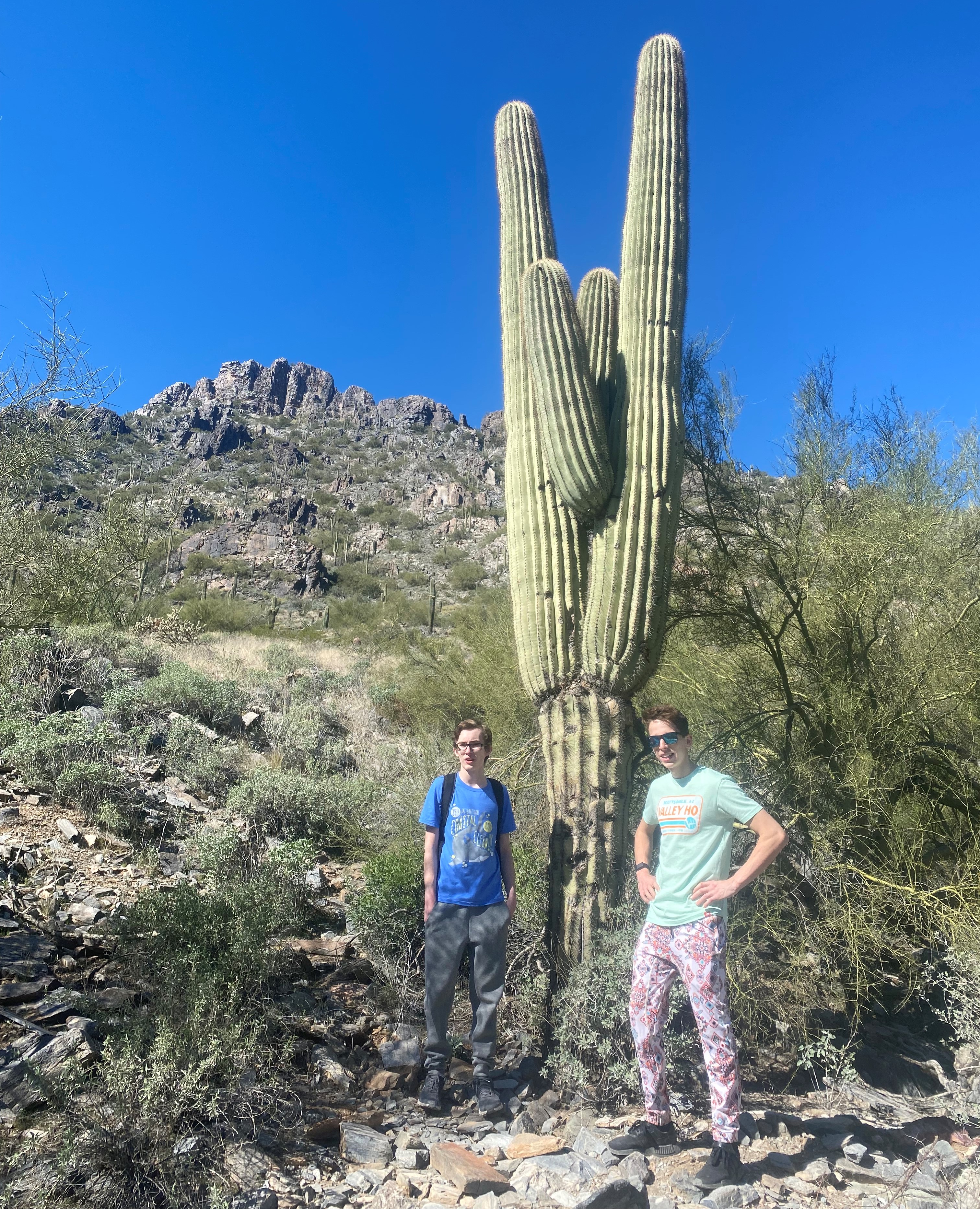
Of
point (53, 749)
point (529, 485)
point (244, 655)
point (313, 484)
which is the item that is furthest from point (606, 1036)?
point (313, 484)

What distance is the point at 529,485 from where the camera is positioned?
4156 millimetres

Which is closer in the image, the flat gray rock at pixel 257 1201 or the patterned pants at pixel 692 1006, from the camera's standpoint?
the flat gray rock at pixel 257 1201

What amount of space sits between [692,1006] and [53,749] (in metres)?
5.02

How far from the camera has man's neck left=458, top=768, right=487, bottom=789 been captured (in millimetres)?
3340

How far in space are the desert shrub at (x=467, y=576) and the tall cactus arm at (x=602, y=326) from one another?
24654 mm

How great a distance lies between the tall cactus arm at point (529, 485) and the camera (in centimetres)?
391

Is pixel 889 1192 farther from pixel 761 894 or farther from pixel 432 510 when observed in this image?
pixel 432 510

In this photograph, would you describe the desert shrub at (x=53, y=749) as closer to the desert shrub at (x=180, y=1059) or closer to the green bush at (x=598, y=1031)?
the desert shrub at (x=180, y=1059)

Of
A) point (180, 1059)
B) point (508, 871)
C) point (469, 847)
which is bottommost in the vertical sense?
point (180, 1059)

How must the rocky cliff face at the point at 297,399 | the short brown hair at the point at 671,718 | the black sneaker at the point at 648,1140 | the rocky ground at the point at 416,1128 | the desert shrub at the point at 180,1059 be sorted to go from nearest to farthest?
the desert shrub at the point at 180,1059
the rocky ground at the point at 416,1128
the black sneaker at the point at 648,1140
the short brown hair at the point at 671,718
the rocky cliff face at the point at 297,399

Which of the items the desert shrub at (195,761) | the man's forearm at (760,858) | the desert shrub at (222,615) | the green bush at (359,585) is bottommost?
the man's forearm at (760,858)

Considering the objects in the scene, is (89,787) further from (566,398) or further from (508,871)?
(566,398)

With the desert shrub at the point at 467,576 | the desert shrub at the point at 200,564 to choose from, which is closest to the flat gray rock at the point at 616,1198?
the desert shrub at the point at 467,576

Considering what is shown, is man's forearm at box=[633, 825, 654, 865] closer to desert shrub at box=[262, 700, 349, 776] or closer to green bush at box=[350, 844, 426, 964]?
green bush at box=[350, 844, 426, 964]
